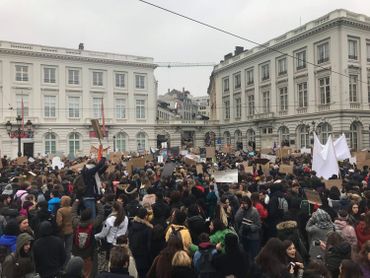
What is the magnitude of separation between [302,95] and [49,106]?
31067 millimetres

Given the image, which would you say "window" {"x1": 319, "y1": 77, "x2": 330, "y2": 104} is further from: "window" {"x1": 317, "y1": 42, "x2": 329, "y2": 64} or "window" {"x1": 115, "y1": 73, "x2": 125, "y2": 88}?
"window" {"x1": 115, "y1": 73, "x2": 125, "y2": 88}

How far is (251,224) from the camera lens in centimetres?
659

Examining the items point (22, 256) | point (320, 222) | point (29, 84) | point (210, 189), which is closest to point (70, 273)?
point (22, 256)

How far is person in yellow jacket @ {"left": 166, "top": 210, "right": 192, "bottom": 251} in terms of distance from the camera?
520cm

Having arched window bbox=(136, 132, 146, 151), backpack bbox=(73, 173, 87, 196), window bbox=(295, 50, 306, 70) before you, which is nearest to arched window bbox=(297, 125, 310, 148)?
window bbox=(295, 50, 306, 70)

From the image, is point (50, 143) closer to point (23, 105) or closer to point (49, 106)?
point (49, 106)

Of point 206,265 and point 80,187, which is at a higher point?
point 80,187

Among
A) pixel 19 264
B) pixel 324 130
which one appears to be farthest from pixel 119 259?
pixel 324 130

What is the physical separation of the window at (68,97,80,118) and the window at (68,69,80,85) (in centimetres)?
210

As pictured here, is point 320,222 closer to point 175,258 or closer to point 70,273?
point 175,258

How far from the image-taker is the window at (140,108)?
169ft

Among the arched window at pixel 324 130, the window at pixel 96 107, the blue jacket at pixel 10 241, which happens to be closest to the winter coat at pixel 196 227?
the blue jacket at pixel 10 241

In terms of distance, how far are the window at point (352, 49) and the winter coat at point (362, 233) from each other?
3476cm

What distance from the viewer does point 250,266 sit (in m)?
4.38
